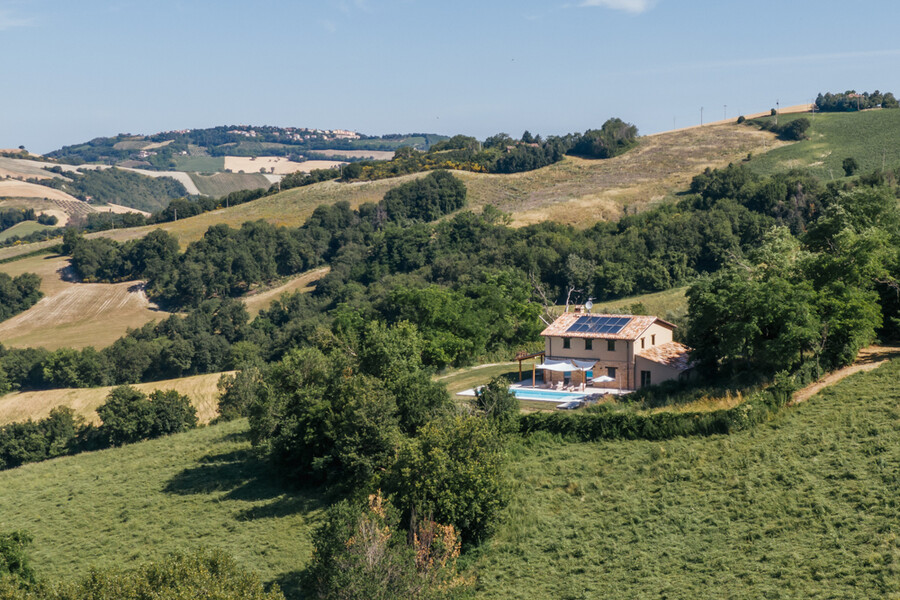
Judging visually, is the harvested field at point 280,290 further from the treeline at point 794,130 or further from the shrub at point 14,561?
the treeline at point 794,130

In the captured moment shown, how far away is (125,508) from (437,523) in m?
18.9

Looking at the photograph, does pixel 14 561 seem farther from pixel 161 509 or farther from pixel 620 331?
pixel 620 331

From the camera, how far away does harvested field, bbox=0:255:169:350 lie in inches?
3807

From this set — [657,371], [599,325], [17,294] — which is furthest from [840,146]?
[17,294]

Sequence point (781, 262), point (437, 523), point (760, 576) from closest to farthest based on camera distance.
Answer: point (760, 576) < point (437, 523) < point (781, 262)

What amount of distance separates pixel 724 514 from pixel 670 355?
64.0 feet

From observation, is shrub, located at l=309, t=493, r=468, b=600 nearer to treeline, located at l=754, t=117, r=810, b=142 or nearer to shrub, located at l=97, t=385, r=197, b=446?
shrub, located at l=97, t=385, r=197, b=446

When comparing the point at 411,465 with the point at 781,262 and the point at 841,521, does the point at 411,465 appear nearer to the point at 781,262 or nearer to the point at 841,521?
the point at 841,521

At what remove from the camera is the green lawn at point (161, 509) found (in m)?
33.8

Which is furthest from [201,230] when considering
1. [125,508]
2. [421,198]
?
[125,508]

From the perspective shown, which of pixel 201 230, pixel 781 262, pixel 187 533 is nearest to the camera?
pixel 187 533

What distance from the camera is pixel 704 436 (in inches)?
1347

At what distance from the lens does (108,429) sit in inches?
2238

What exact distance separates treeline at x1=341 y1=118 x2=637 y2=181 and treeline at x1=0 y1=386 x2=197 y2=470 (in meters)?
98.7
